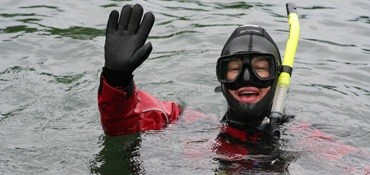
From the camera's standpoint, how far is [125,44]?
4023mm

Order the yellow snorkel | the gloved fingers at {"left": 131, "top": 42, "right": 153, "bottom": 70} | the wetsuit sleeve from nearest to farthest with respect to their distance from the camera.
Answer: the gloved fingers at {"left": 131, "top": 42, "right": 153, "bottom": 70}, the wetsuit sleeve, the yellow snorkel

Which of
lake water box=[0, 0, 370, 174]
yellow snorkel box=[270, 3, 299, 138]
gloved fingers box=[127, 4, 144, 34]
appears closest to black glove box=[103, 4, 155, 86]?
gloved fingers box=[127, 4, 144, 34]

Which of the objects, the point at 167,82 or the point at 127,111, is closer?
the point at 127,111

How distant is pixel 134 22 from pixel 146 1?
506 cm

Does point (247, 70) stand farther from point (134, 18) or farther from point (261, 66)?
point (134, 18)

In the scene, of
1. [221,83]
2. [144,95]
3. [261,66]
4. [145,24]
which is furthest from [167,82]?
[145,24]

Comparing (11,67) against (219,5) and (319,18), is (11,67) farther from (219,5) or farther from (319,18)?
(319,18)

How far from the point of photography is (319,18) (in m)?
8.35

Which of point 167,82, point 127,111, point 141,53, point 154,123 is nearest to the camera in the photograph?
→ point 141,53

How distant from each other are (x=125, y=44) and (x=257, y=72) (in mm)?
970

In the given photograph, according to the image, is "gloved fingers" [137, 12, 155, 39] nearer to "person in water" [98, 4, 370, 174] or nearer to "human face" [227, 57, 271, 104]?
"person in water" [98, 4, 370, 174]

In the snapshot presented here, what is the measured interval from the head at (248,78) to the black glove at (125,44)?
2.14 ft

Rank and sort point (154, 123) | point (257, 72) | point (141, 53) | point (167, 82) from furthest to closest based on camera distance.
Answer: point (167, 82), point (154, 123), point (257, 72), point (141, 53)

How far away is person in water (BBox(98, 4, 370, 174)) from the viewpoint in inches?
159
